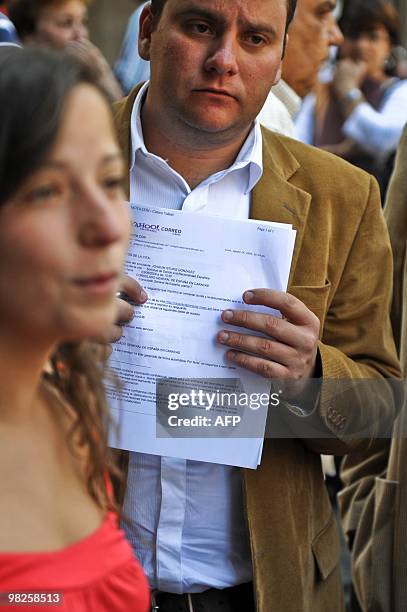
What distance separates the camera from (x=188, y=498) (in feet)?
7.82

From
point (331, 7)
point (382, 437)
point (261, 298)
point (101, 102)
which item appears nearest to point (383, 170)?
point (331, 7)

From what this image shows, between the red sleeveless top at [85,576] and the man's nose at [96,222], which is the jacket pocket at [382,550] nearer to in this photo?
the red sleeveless top at [85,576]

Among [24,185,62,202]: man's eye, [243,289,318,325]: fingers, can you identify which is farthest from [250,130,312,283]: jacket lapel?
[24,185,62,202]: man's eye

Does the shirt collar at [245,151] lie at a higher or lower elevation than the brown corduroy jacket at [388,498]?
higher

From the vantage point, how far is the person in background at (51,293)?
139 centimetres

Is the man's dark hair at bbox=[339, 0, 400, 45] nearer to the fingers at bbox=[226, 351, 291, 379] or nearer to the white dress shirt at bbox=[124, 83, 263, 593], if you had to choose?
the white dress shirt at bbox=[124, 83, 263, 593]

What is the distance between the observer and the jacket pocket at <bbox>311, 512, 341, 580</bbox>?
2.56m

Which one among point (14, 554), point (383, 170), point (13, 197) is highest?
point (383, 170)

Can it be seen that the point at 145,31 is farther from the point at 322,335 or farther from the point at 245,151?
the point at 322,335

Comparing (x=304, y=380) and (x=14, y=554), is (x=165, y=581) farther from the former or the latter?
(x=14, y=554)

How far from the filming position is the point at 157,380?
227 centimetres

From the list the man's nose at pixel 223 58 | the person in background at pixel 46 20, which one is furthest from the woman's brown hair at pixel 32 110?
the person in background at pixel 46 20

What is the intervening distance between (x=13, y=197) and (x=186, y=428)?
1016mm

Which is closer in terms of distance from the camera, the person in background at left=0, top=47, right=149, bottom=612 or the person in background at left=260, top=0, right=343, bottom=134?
the person in background at left=0, top=47, right=149, bottom=612
